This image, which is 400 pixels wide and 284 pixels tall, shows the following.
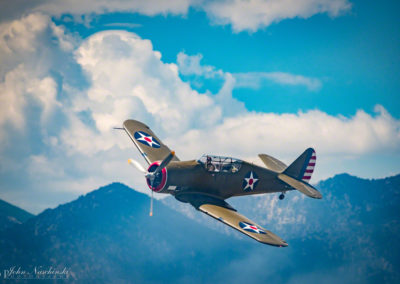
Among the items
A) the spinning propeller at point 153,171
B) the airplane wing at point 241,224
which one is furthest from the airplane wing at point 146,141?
the airplane wing at point 241,224

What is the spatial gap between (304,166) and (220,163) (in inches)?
342

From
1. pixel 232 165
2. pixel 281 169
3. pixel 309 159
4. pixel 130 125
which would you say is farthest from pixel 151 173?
pixel 309 159

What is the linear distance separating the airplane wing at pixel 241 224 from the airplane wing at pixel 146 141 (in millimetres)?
5834

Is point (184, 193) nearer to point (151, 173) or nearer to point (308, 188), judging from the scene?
point (151, 173)

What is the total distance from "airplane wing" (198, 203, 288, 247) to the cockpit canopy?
256 cm

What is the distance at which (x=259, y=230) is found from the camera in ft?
70.9

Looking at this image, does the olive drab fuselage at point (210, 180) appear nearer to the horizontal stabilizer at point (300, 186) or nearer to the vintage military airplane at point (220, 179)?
the vintage military airplane at point (220, 179)

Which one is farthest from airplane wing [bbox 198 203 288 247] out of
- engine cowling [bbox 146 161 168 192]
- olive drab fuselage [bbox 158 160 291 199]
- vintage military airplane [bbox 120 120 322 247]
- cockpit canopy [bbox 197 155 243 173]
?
engine cowling [bbox 146 161 168 192]

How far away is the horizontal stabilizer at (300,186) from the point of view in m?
26.8

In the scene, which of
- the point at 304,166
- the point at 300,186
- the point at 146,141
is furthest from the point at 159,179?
the point at 304,166

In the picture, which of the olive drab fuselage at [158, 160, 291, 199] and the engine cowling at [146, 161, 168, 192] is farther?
the olive drab fuselage at [158, 160, 291, 199]

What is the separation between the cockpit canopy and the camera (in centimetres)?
2494

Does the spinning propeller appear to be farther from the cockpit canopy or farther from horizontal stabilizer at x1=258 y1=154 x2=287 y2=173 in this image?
horizontal stabilizer at x1=258 y1=154 x2=287 y2=173

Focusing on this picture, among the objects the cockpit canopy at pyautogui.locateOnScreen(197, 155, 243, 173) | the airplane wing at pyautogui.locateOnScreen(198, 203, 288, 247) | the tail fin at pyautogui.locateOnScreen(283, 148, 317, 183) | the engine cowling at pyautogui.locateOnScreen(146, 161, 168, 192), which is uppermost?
the tail fin at pyautogui.locateOnScreen(283, 148, 317, 183)
